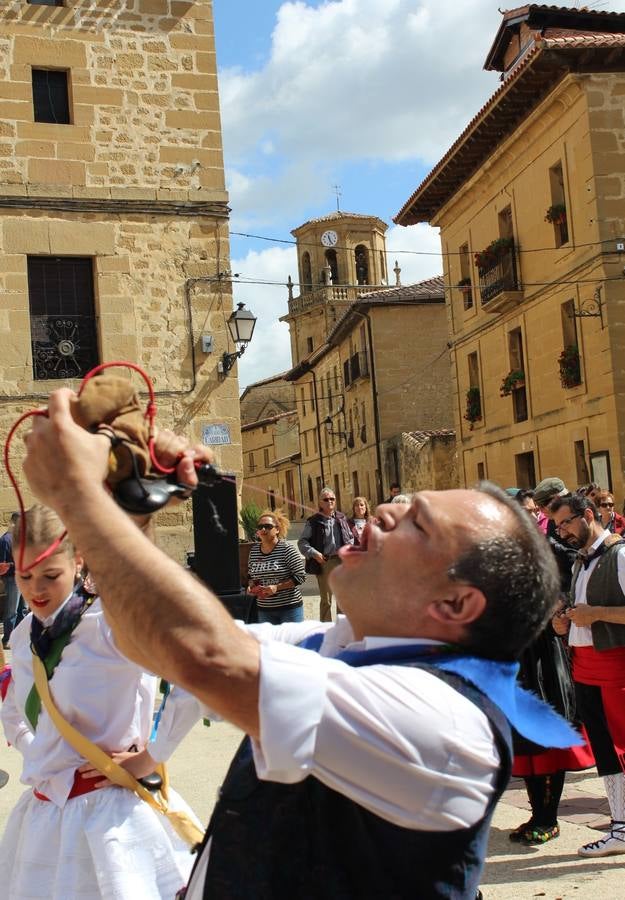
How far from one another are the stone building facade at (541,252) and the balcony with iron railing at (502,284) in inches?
1.3

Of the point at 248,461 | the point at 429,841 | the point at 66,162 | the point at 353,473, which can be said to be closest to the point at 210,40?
the point at 66,162

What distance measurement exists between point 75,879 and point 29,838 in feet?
0.73

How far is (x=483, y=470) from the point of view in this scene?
26.4 metres

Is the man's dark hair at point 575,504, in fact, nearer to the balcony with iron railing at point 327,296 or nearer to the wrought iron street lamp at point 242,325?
the wrought iron street lamp at point 242,325

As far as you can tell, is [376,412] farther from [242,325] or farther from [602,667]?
[602,667]

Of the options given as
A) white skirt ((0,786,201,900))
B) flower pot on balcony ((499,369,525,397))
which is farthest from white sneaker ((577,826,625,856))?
flower pot on balcony ((499,369,525,397))

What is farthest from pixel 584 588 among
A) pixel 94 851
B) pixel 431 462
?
pixel 431 462

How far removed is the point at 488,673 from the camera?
1660 millimetres

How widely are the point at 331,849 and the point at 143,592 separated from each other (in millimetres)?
503

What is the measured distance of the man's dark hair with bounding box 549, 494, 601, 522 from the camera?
19.1 ft

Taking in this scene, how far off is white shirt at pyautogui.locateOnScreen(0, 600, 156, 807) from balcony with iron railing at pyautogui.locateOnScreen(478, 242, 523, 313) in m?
21.3

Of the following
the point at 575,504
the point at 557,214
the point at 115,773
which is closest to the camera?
the point at 115,773

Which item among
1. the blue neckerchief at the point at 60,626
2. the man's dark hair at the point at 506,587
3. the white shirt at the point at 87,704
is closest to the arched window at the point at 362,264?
the blue neckerchief at the point at 60,626

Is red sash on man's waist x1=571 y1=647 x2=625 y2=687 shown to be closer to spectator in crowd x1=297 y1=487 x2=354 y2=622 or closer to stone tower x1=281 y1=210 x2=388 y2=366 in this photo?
spectator in crowd x1=297 y1=487 x2=354 y2=622
